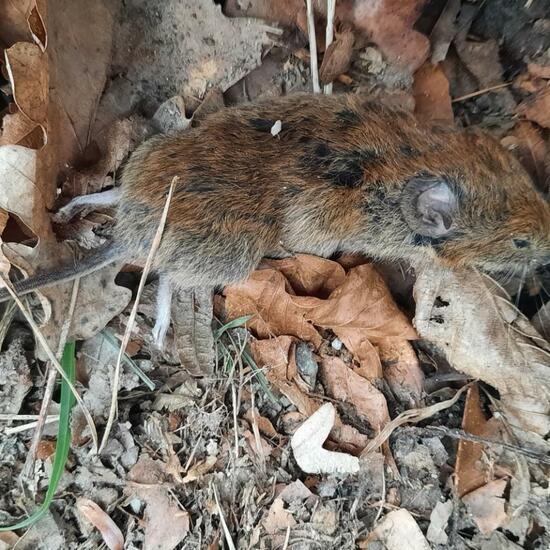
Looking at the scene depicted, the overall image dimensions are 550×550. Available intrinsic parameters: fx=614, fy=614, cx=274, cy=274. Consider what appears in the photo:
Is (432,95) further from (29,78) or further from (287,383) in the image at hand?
(29,78)

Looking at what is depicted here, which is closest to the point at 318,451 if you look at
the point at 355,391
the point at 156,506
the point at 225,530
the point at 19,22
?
the point at 355,391

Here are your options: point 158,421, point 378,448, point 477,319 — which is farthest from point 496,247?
point 158,421

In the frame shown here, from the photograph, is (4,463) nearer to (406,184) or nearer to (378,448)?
(378,448)

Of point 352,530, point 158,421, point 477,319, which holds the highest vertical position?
point 477,319

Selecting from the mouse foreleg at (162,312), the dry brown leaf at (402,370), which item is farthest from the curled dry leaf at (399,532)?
the mouse foreleg at (162,312)

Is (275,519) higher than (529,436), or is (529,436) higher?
(529,436)

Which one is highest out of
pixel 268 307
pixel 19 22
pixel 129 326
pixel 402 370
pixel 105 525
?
pixel 19 22
